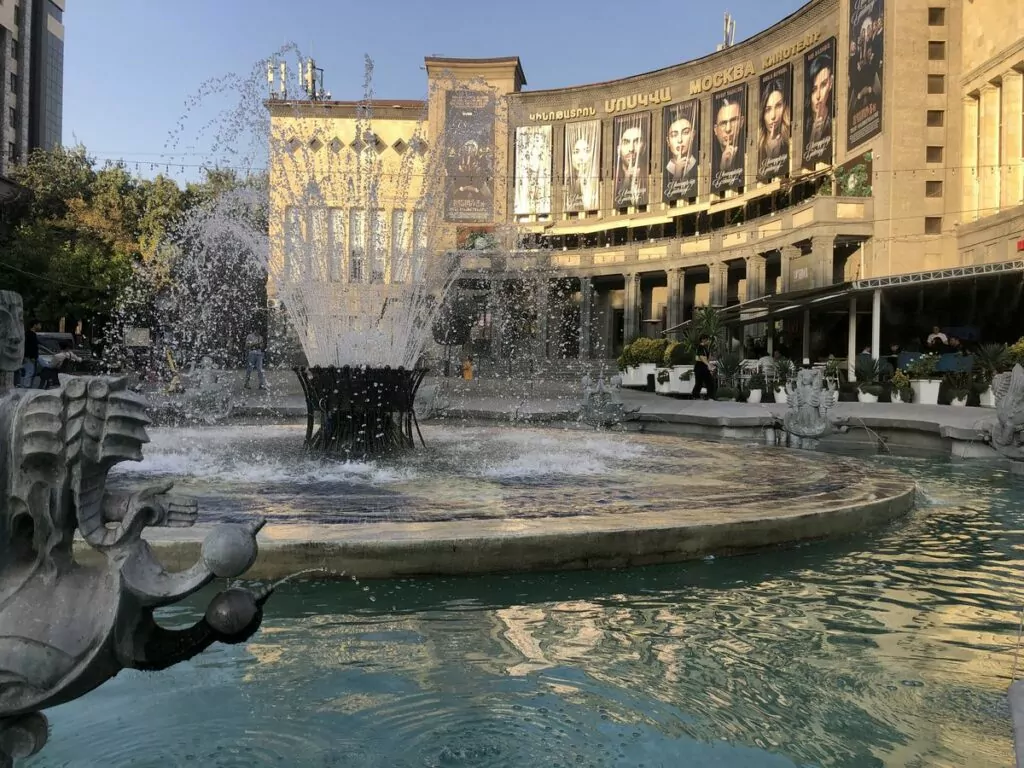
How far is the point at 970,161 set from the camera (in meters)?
29.7

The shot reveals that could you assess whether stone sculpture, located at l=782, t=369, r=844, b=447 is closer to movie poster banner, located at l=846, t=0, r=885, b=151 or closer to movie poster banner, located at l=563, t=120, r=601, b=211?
movie poster banner, located at l=846, t=0, r=885, b=151

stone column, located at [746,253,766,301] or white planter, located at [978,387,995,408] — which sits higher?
stone column, located at [746,253,766,301]

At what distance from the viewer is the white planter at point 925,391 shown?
18.9m

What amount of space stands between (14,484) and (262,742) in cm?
132

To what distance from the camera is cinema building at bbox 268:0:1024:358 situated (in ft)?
79.9

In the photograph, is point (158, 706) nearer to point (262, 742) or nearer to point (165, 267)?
point (262, 742)

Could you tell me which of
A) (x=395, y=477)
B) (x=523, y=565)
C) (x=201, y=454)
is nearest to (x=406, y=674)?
(x=523, y=565)

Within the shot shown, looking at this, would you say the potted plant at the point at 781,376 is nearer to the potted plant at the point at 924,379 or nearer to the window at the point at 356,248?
the potted plant at the point at 924,379

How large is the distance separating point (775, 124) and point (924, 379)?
2189 centimetres

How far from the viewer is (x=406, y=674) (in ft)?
10.8

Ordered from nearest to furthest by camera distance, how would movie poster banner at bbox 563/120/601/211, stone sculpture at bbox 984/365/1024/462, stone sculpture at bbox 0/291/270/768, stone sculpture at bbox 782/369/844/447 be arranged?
stone sculpture at bbox 0/291/270/768, stone sculpture at bbox 984/365/1024/462, stone sculpture at bbox 782/369/844/447, movie poster banner at bbox 563/120/601/211

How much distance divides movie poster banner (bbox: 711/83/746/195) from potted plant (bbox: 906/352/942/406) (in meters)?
22.2

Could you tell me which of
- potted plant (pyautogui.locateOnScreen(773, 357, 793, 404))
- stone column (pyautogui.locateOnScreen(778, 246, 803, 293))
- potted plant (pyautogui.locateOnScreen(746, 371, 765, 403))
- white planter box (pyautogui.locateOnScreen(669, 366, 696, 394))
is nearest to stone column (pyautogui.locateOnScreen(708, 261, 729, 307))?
stone column (pyautogui.locateOnScreen(778, 246, 803, 293))

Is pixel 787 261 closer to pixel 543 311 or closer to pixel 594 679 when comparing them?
pixel 543 311
